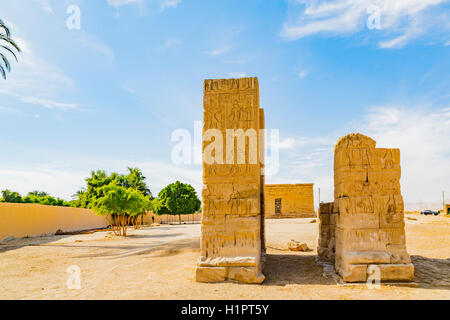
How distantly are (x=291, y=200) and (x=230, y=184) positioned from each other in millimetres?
20173

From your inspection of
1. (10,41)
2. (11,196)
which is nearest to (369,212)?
(10,41)

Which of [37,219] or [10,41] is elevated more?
[10,41]

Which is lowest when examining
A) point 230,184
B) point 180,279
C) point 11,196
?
point 180,279

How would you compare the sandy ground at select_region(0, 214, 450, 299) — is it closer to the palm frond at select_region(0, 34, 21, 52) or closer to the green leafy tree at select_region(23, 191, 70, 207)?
the palm frond at select_region(0, 34, 21, 52)

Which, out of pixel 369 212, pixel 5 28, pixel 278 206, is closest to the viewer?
pixel 369 212

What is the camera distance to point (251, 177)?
549cm

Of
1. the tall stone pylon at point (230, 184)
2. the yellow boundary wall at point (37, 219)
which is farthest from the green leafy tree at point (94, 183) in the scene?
the tall stone pylon at point (230, 184)

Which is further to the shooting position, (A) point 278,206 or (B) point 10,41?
(A) point 278,206

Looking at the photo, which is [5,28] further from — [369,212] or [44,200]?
[44,200]

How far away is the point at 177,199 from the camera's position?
35000mm

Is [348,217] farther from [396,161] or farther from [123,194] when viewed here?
[123,194]

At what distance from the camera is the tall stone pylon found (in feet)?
17.3

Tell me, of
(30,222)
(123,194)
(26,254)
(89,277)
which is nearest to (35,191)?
(30,222)

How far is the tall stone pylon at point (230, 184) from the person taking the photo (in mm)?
5258
